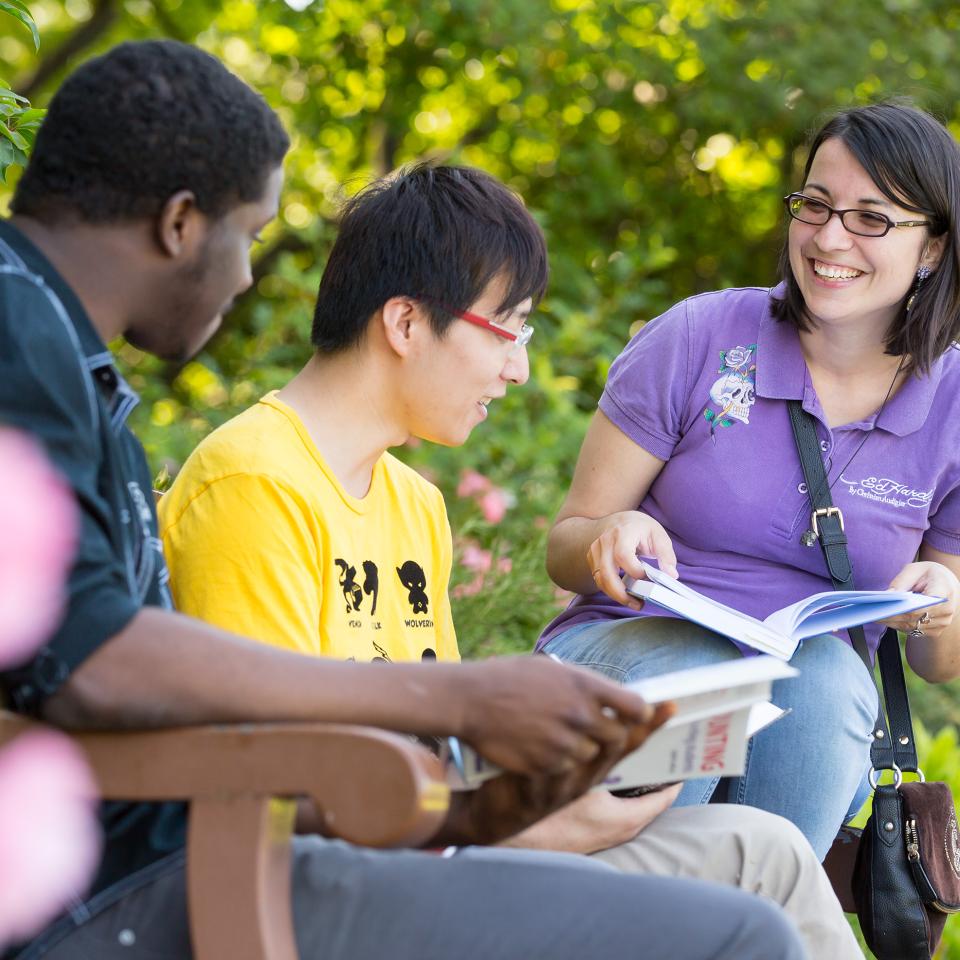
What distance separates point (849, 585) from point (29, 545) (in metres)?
1.79

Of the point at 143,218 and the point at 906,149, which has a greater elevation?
the point at 906,149

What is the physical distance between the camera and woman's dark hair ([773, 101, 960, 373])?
2814 mm

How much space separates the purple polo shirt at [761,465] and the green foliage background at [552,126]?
70.0 inches

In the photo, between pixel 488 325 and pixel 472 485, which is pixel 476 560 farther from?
pixel 488 325

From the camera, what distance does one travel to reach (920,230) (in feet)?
9.36

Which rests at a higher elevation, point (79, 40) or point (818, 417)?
point (79, 40)

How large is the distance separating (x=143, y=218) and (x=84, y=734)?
1.99 feet

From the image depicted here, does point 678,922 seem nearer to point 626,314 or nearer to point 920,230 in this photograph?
point 920,230

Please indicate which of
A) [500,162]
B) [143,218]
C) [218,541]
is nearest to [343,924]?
[218,541]

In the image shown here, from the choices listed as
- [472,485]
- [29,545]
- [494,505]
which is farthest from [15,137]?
[472,485]

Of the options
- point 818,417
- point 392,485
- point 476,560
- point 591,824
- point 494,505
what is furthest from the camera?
point 494,505

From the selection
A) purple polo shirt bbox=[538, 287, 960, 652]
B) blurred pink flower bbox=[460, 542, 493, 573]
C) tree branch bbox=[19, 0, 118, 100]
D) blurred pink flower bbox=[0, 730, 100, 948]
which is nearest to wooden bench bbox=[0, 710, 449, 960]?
blurred pink flower bbox=[0, 730, 100, 948]

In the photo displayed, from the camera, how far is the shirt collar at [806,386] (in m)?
2.84

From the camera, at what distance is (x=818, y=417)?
2832mm
